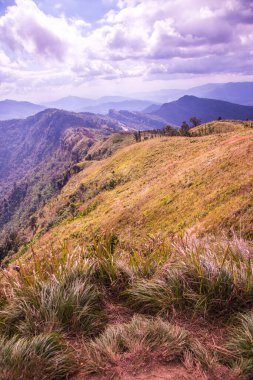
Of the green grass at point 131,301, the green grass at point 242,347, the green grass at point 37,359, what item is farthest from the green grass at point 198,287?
the green grass at point 37,359

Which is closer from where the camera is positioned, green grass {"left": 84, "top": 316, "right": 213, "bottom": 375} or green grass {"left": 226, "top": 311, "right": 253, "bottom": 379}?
green grass {"left": 226, "top": 311, "right": 253, "bottom": 379}

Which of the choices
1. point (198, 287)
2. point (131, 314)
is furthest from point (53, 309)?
point (198, 287)

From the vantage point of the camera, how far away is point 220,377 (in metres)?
3.27

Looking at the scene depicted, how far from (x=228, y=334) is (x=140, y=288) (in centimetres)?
150

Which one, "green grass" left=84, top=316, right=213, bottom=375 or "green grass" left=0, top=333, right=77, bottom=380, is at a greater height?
"green grass" left=0, top=333, right=77, bottom=380

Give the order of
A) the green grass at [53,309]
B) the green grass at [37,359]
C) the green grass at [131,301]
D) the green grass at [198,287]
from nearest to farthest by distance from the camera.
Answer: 1. the green grass at [37,359]
2. the green grass at [131,301]
3. the green grass at [53,309]
4. the green grass at [198,287]

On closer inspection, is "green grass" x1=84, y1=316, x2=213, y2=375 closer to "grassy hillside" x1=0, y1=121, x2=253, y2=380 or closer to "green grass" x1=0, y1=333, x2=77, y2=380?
"grassy hillside" x1=0, y1=121, x2=253, y2=380

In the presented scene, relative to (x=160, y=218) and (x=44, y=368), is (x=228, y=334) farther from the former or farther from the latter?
(x=160, y=218)

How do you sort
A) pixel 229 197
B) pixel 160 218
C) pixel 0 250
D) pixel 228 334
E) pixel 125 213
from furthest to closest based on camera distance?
pixel 0 250 → pixel 125 213 → pixel 160 218 → pixel 229 197 → pixel 228 334

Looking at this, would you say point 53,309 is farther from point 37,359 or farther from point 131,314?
point 131,314

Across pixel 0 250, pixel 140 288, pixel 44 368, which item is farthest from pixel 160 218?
pixel 0 250

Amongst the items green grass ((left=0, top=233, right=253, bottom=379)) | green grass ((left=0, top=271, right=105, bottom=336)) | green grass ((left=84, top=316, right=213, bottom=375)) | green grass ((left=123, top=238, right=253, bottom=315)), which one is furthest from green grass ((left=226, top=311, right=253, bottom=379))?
green grass ((left=0, top=271, right=105, bottom=336))

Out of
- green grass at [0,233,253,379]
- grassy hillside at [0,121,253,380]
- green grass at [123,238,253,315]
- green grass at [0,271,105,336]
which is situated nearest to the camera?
grassy hillside at [0,121,253,380]

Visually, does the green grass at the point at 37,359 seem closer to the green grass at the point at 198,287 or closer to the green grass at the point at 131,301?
the green grass at the point at 131,301
